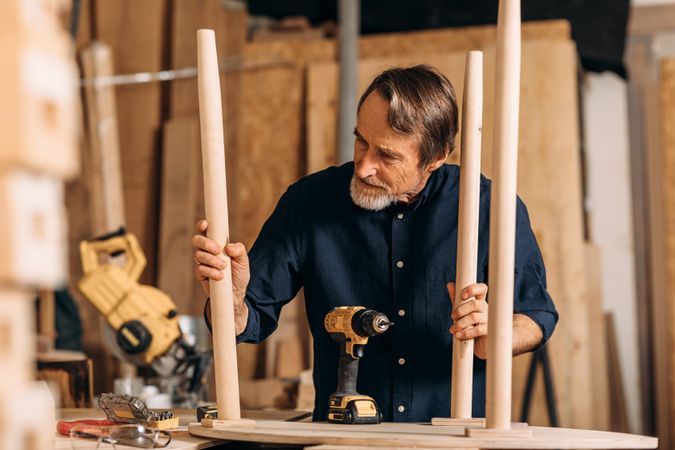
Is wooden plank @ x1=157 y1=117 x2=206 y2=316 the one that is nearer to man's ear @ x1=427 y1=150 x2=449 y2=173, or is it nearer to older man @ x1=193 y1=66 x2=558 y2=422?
older man @ x1=193 y1=66 x2=558 y2=422

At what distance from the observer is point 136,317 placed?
11.8 ft

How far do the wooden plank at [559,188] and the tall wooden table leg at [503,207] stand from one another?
3.39m

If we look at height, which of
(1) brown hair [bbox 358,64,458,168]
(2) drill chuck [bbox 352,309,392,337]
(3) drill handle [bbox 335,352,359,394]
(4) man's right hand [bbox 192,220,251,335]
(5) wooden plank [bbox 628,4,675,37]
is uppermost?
(5) wooden plank [bbox 628,4,675,37]

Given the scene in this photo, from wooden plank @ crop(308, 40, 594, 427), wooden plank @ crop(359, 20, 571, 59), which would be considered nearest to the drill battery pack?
wooden plank @ crop(308, 40, 594, 427)

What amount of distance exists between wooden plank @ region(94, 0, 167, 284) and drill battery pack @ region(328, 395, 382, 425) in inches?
147

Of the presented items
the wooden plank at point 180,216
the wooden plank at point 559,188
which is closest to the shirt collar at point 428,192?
the wooden plank at point 559,188

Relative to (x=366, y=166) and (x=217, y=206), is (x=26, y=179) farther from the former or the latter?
(x=366, y=166)

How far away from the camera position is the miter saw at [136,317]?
356 centimetres

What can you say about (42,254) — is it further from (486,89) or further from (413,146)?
(486,89)

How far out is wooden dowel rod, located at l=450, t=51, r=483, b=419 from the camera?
6.88 ft

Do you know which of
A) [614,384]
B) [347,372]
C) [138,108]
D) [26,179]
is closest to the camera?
[26,179]

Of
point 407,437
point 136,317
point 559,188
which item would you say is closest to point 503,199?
point 407,437

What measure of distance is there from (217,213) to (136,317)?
1679 millimetres

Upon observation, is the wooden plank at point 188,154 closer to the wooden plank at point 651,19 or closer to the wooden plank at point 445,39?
the wooden plank at point 445,39
